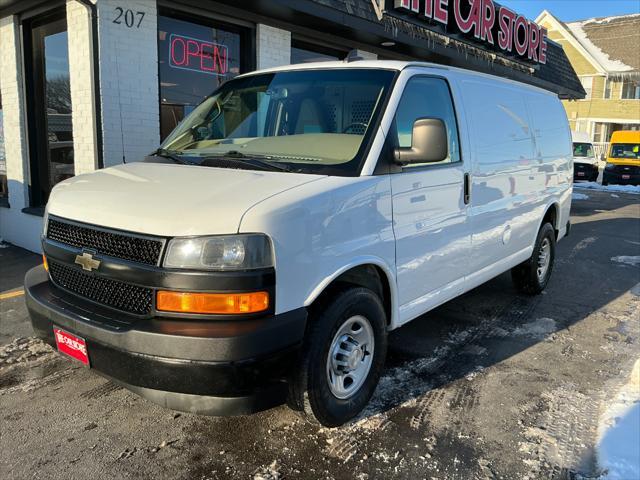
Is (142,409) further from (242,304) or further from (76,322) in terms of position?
(242,304)

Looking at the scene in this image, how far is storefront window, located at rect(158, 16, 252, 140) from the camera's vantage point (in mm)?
7152

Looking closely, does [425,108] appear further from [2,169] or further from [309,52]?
[2,169]

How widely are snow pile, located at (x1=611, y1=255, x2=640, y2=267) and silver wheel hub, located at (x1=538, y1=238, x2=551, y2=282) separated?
2590mm

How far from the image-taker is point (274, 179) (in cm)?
291

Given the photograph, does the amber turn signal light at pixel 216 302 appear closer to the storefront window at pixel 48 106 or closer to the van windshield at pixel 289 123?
the van windshield at pixel 289 123

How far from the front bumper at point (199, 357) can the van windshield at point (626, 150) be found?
26.0 meters

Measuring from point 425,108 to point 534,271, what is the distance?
2894 millimetres

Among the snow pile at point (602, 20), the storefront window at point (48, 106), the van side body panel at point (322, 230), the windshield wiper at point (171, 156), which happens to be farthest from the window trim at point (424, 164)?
the snow pile at point (602, 20)

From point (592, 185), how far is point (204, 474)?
81.2 ft

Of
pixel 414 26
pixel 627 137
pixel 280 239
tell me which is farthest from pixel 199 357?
pixel 627 137

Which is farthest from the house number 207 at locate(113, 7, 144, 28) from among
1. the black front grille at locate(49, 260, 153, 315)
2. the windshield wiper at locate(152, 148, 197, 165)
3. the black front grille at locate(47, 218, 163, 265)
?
the black front grille at locate(49, 260, 153, 315)

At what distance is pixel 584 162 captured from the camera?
24.1m

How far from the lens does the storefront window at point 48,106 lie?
6.98 metres

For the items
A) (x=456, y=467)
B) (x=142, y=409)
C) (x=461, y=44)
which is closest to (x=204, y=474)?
(x=142, y=409)
